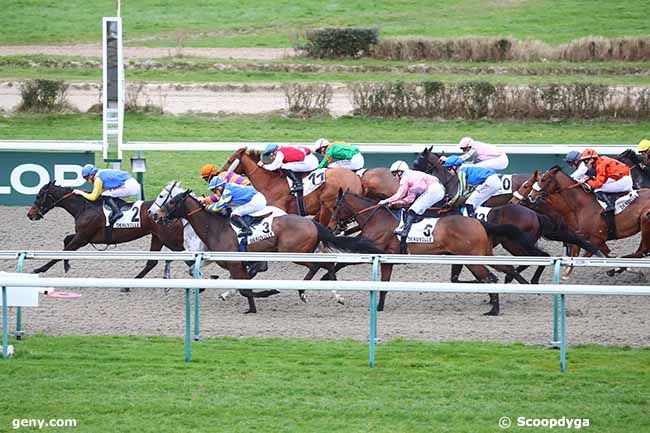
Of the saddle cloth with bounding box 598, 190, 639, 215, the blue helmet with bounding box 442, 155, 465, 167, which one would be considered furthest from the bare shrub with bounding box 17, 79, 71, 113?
the saddle cloth with bounding box 598, 190, 639, 215

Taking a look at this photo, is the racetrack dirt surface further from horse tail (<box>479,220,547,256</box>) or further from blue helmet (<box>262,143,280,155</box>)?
blue helmet (<box>262,143,280,155</box>)

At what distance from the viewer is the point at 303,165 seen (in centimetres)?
1305

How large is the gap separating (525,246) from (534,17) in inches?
811

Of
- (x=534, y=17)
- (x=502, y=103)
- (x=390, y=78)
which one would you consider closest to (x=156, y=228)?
(x=502, y=103)

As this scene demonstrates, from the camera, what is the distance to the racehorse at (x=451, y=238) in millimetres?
10821

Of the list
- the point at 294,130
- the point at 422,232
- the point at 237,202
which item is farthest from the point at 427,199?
the point at 294,130

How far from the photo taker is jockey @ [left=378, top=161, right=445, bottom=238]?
11.2 m

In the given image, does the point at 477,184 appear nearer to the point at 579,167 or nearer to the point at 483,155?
the point at 579,167

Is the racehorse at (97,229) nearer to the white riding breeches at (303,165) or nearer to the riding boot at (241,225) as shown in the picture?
the riding boot at (241,225)

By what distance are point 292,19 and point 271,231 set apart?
20.8 meters

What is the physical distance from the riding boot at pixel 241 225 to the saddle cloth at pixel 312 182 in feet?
6.75

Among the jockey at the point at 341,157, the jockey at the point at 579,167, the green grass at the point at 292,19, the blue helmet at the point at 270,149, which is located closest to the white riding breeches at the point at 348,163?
the jockey at the point at 341,157

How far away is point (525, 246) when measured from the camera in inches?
435

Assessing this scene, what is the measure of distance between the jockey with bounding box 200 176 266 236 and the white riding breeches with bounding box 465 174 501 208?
2138 mm
